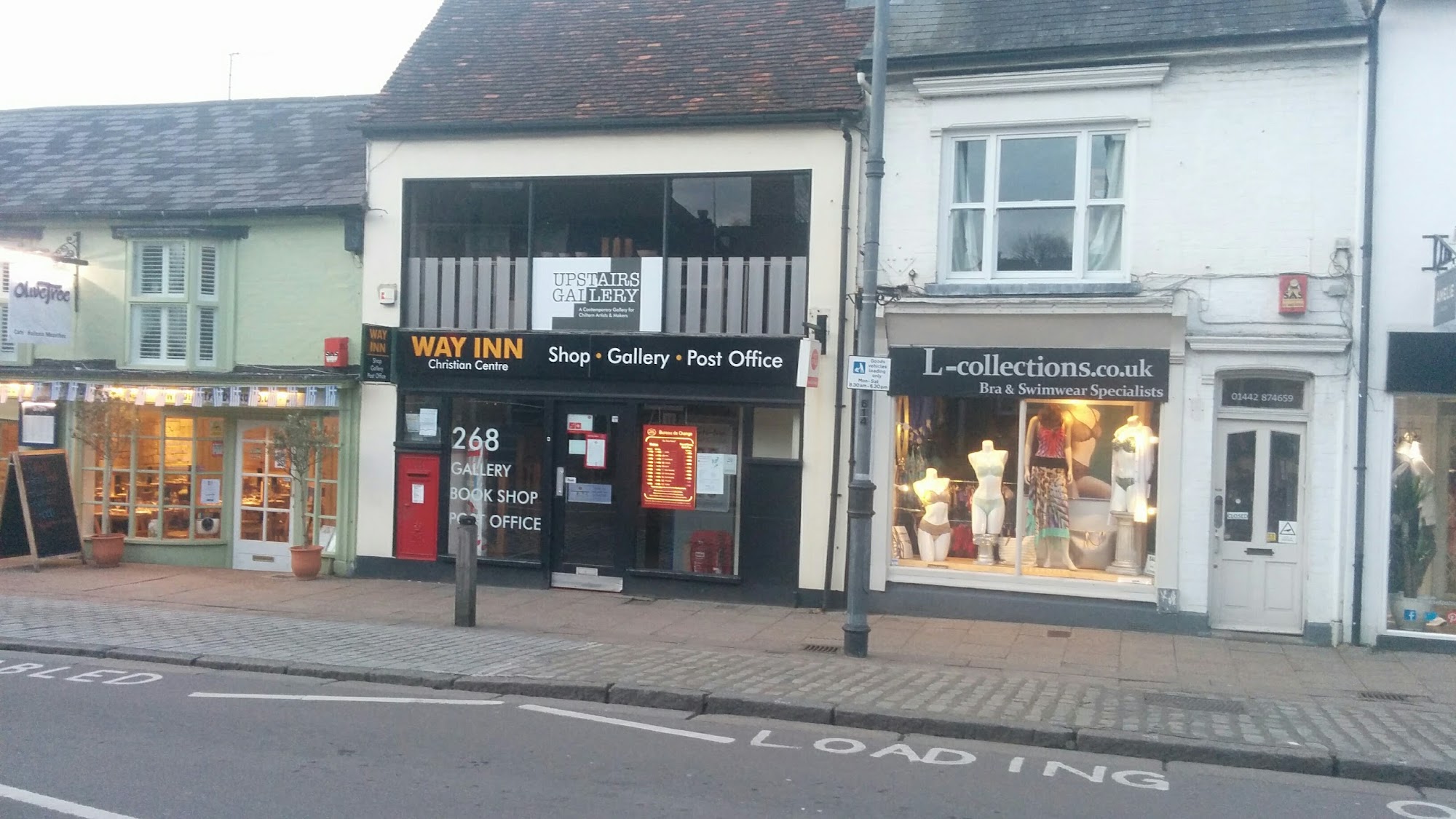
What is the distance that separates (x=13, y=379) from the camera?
650 inches

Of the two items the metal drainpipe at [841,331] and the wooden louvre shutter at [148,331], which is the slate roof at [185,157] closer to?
the wooden louvre shutter at [148,331]

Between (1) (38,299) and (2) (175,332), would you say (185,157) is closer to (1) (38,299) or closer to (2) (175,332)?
(2) (175,332)

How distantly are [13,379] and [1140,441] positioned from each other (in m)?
15.3

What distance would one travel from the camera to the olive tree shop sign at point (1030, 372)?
39.7ft

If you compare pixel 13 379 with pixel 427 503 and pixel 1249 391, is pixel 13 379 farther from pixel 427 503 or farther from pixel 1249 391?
pixel 1249 391

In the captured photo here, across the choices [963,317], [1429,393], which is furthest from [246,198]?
[1429,393]

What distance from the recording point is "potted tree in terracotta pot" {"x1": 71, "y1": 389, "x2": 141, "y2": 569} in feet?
51.5

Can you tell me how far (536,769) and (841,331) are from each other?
24.4 ft

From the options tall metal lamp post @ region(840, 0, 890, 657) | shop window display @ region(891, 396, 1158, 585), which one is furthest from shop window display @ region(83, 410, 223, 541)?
tall metal lamp post @ region(840, 0, 890, 657)

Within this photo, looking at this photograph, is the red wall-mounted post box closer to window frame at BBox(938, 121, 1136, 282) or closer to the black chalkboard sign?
the black chalkboard sign

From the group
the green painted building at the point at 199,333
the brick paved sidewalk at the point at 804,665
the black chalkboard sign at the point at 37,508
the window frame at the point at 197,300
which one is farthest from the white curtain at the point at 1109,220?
the black chalkboard sign at the point at 37,508

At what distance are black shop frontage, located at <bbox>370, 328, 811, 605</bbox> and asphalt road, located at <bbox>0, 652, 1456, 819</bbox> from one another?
16.5ft

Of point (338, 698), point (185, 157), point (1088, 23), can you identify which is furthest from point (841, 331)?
point (185, 157)

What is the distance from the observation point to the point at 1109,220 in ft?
41.5
